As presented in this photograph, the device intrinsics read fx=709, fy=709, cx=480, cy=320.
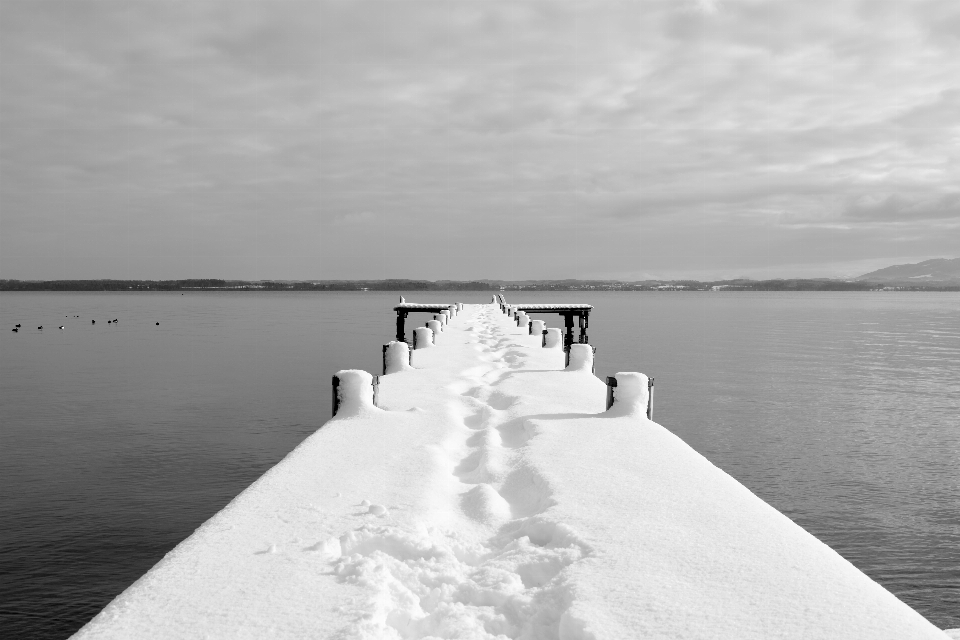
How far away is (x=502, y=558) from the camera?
553cm

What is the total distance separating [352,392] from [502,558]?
5.93 metres

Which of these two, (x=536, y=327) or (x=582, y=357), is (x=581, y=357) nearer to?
(x=582, y=357)

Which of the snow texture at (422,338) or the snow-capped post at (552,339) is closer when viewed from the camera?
the snow texture at (422,338)

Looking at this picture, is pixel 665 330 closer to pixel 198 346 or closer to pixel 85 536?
pixel 198 346

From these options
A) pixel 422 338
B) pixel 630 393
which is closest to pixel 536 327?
pixel 422 338

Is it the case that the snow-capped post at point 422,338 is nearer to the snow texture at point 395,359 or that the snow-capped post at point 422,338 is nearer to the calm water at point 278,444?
the calm water at point 278,444

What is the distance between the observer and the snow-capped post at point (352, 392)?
36.0ft

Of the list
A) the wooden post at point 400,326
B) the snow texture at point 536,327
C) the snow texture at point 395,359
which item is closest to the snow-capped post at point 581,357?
the snow texture at point 395,359

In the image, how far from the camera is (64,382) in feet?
103

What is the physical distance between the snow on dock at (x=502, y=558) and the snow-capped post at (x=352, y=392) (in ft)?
5.32

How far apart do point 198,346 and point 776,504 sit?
44.1 metres

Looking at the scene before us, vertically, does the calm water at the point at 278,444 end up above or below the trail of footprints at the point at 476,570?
below

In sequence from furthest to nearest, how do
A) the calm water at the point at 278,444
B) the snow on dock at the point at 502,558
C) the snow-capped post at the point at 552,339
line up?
the snow-capped post at the point at 552,339 < the calm water at the point at 278,444 < the snow on dock at the point at 502,558

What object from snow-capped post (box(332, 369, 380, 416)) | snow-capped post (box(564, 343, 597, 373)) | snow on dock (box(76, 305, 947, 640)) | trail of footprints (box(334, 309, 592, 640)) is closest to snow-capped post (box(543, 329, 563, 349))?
snow-capped post (box(564, 343, 597, 373))
